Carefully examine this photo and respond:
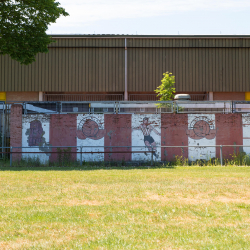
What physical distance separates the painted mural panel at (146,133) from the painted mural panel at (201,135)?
1908 millimetres

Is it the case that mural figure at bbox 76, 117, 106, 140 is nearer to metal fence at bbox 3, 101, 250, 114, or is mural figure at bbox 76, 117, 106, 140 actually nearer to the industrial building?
metal fence at bbox 3, 101, 250, 114

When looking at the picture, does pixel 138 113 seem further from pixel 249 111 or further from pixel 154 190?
pixel 154 190

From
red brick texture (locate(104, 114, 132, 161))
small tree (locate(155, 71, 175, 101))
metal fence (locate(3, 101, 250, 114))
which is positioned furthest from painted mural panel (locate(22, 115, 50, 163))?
small tree (locate(155, 71, 175, 101))

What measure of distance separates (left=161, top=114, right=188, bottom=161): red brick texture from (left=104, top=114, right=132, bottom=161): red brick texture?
6.92 ft

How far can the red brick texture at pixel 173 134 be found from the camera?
21.1m

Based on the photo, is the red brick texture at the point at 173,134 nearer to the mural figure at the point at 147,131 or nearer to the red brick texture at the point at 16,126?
the mural figure at the point at 147,131

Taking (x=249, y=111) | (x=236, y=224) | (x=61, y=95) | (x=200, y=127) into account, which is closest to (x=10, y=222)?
(x=236, y=224)

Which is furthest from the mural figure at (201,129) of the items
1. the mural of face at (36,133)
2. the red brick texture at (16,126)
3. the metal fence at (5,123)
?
the metal fence at (5,123)

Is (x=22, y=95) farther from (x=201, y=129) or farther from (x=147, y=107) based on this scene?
(x=201, y=129)

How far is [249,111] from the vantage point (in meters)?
21.4

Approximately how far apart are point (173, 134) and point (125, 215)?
14.6m

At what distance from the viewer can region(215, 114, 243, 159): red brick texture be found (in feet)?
69.0

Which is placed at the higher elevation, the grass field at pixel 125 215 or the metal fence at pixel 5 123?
the metal fence at pixel 5 123

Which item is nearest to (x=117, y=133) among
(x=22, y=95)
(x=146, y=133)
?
(x=146, y=133)
